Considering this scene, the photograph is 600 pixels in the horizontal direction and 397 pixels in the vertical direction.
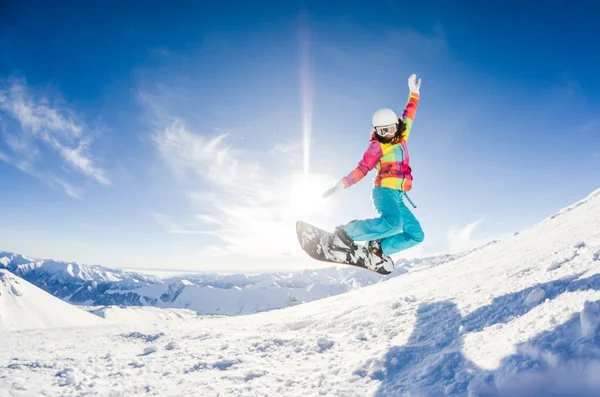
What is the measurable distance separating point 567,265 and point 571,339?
7.48ft

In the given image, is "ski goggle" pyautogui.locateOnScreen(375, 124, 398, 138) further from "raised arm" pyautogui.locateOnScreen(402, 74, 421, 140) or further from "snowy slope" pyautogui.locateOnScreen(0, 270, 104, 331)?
"snowy slope" pyautogui.locateOnScreen(0, 270, 104, 331)

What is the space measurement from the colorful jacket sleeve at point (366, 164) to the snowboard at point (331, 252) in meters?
1.35

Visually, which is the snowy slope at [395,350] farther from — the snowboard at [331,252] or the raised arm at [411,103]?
the raised arm at [411,103]

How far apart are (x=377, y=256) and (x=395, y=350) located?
2.88m

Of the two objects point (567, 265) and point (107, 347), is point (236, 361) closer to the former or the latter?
point (107, 347)

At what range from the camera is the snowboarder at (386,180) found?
6.39 metres

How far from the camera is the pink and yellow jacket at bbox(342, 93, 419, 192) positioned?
6.42m

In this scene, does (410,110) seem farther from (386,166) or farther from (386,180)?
(386,180)

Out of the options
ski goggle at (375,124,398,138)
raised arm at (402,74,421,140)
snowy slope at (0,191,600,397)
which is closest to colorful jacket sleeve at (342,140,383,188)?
ski goggle at (375,124,398,138)

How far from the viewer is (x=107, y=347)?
645 cm

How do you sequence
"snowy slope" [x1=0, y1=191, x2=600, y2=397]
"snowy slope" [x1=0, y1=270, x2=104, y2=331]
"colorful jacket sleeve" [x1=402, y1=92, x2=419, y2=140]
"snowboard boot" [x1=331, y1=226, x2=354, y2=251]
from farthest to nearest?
"snowy slope" [x1=0, y1=270, x2=104, y2=331] → "colorful jacket sleeve" [x1=402, y1=92, x2=419, y2=140] → "snowboard boot" [x1=331, y1=226, x2=354, y2=251] → "snowy slope" [x1=0, y1=191, x2=600, y2=397]

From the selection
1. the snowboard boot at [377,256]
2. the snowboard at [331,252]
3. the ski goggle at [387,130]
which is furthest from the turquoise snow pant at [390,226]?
the ski goggle at [387,130]

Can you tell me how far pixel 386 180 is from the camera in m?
6.45

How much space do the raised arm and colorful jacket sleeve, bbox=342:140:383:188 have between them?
31.2 inches
